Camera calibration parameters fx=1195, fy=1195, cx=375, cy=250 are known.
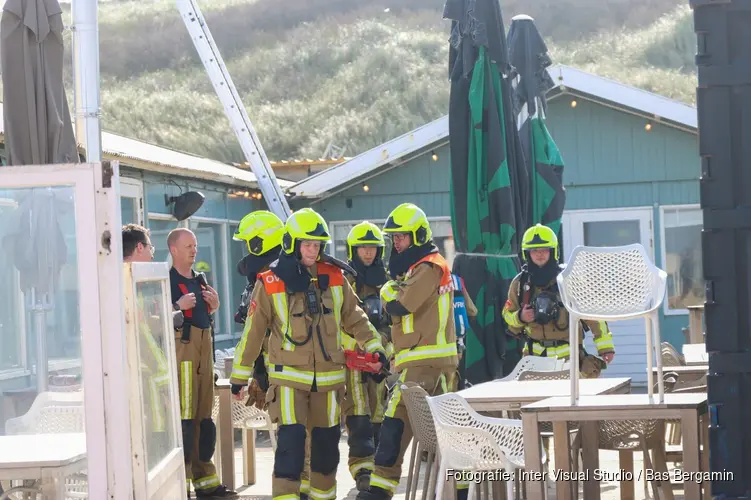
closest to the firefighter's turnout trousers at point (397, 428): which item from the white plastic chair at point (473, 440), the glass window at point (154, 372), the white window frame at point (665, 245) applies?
the white plastic chair at point (473, 440)

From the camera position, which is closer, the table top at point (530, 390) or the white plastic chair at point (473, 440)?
the white plastic chair at point (473, 440)

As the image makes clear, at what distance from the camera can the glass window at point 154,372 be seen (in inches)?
193

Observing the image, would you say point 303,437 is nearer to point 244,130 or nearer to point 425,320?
point 425,320

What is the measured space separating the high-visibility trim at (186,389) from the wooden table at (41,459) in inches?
124

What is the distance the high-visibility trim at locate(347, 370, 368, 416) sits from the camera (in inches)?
324

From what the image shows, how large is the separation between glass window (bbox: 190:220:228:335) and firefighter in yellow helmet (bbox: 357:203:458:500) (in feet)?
21.8

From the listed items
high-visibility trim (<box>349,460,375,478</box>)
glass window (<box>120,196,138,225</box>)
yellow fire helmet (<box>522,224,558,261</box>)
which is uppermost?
glass window (<box>120,196,138,225</box>)

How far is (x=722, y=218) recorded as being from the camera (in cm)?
474

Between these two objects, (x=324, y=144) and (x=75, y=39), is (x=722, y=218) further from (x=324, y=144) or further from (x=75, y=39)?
(x=324, y=144)

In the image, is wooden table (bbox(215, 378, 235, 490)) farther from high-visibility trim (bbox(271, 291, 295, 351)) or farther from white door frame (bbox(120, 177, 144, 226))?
white door frame (bbox(120, 177, 144, 226))

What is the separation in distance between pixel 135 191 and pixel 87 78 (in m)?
3.69

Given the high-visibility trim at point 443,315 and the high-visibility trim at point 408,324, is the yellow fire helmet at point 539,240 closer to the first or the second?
the high-visibility trim at point 443,315

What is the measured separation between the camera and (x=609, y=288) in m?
5.46

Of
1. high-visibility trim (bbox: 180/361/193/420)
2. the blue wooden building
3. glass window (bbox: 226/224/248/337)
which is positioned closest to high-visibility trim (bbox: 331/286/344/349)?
high-visibility trim (bbox: 180/361/193/420)
